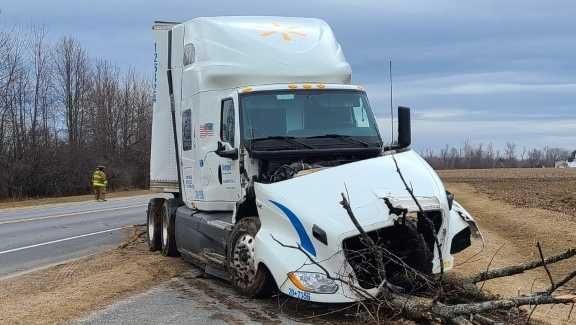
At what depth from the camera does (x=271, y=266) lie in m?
7.20

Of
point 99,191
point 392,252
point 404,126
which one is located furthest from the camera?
point 99,191

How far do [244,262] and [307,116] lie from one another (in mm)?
2159

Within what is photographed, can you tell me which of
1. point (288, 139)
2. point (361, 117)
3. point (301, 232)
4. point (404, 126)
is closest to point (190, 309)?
point (301, 232)

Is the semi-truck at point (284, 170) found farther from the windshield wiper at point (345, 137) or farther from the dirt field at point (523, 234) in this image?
the dirt field at point (523, 234)

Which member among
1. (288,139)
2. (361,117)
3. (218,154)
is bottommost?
(218,154)

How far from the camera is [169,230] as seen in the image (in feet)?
38.3

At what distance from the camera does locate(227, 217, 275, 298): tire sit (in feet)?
25.2

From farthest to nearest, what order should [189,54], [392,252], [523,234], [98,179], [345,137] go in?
[98,179] < [523,234] < [189,54] < [345,137] < [392,252]

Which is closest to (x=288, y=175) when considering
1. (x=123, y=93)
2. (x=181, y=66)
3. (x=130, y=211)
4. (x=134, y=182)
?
(x=181, y=66)

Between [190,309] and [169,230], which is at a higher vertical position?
[169,230]

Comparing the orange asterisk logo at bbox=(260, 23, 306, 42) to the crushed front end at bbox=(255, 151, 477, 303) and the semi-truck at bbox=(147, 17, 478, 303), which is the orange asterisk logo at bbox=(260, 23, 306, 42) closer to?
the semi-truck at bbox=(147, 17, 478, 303)

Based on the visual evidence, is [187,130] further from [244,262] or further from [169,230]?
[244,262]

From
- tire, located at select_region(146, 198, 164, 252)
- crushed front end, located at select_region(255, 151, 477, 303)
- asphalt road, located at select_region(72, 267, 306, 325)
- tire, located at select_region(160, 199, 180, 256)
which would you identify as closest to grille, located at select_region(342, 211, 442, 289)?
crushed front end, located at select_region(255, 151, 477, 303)

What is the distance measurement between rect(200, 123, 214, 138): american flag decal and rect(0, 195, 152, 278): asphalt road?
4033mm
